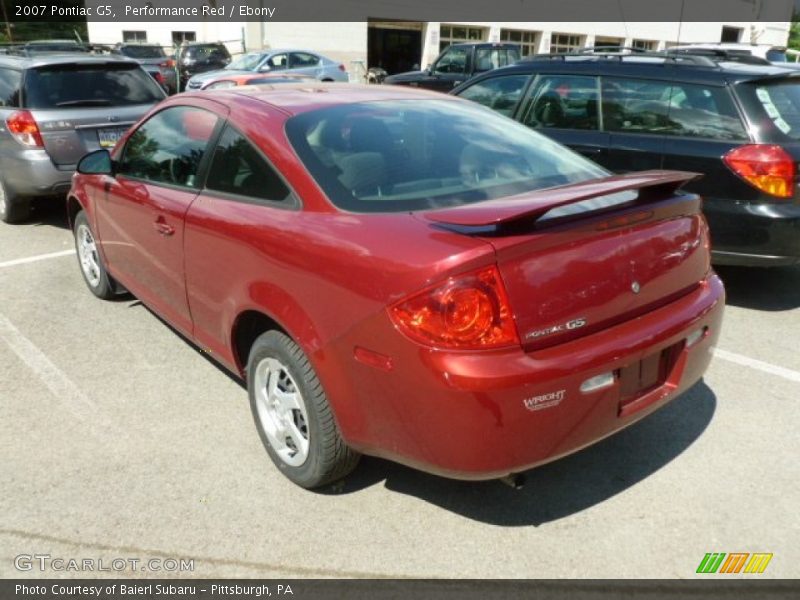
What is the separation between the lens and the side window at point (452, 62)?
1638 centimetres

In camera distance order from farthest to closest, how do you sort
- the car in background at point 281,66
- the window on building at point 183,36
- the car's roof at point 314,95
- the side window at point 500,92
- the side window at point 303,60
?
1. the window on building at point 183,36
2. the side window at point 303,60
3. the car in background at point 281,66
4. the side window at point 500,92
5. the car's roof at point 314,95

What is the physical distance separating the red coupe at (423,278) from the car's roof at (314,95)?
0.06 feet

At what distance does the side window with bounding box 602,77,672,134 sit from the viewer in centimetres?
514

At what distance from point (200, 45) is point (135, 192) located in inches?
798

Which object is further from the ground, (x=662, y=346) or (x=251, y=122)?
(x=251, y=122)

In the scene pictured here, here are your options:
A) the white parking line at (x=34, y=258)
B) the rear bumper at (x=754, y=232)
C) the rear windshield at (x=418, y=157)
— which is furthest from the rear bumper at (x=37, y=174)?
the rear bumper at (x=754, y=232)

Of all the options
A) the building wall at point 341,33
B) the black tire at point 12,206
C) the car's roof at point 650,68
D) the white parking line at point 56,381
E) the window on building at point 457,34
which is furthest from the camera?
the window on building at point 457,34

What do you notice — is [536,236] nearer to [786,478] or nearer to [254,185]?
[254,185]

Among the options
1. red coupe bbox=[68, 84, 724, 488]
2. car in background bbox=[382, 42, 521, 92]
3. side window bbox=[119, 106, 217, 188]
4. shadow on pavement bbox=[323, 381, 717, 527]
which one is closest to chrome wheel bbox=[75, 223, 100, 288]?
side window bbox=[119, 106, 217, 188]

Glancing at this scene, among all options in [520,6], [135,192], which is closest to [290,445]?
[135,192]

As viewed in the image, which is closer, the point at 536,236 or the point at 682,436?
the point at 536,236

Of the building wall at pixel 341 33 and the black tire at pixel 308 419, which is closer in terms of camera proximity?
the black tire at pixel 308 419

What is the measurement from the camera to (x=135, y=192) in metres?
3.96

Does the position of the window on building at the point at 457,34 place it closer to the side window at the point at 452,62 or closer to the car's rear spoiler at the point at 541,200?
the side window at the point at 452,62
